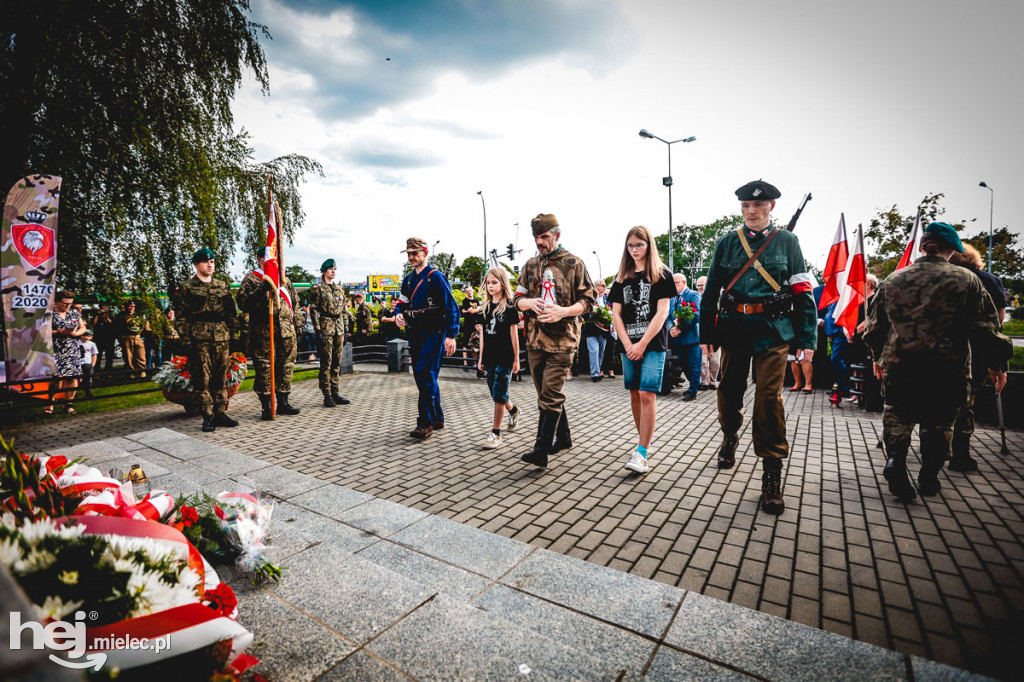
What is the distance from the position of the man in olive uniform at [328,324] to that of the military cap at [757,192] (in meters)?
6.70

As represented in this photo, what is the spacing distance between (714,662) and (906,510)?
8.81ft

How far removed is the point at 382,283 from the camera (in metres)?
76.8

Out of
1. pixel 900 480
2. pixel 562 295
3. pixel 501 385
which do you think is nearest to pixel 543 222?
pixel 562 295

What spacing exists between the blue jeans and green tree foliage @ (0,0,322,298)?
874 centimetres

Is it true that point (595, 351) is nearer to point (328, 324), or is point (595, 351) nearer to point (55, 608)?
point (328, 324)

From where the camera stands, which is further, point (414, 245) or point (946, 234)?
point (414, 245)

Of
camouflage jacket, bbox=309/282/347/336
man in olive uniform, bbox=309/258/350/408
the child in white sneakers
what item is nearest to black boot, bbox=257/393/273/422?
man in olive uniform, bbox=309/258/350/408

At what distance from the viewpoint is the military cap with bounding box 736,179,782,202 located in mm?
3791

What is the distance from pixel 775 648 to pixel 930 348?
9.60 ft

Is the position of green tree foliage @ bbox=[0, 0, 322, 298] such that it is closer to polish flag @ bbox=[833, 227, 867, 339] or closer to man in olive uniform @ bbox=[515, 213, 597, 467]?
man in olive uniform @ bbox=[515, 213, 597, 467]

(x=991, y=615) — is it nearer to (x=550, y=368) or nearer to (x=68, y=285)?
(x=550, y=368)

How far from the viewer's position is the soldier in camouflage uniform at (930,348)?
11.9ft

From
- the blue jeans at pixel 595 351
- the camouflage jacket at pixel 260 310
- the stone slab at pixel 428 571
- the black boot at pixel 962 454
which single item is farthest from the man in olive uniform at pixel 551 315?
the blue jeans at pixel 595 351

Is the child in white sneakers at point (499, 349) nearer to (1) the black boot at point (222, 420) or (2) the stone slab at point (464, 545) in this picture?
(2) the stone slab at point (464, 545)
